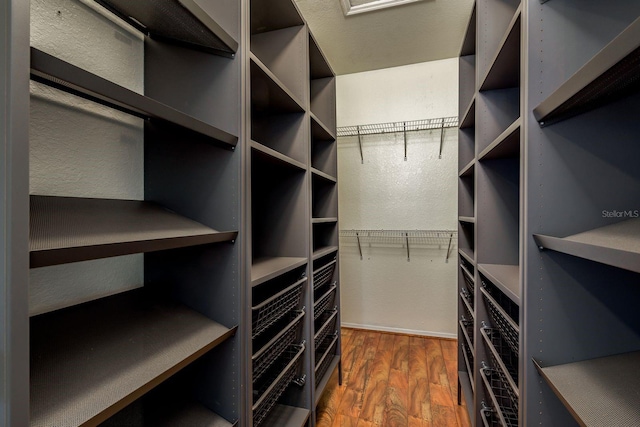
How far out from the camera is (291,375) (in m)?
1.53

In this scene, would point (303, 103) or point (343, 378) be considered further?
point (343, 378)

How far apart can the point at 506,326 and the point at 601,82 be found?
0.83m

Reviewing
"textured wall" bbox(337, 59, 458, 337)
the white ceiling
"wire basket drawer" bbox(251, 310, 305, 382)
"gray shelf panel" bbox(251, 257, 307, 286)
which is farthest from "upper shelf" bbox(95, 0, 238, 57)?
"textured wall" bbox(337, 59, 458, 337)

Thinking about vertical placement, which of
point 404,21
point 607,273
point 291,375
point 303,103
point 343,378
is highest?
point 404,21

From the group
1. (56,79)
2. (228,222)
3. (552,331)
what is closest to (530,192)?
(552,331)

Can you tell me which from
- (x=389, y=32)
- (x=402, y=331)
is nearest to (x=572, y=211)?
(x=389, y=32)

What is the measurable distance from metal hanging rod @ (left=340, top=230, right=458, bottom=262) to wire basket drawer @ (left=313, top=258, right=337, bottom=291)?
2.90ft

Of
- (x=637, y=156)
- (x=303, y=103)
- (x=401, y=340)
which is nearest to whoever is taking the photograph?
(x=637, y=156)

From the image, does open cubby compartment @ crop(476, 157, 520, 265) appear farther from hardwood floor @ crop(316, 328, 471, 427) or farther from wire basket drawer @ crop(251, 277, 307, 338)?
hardwood floor @ crop(316, 328, 471, 427)

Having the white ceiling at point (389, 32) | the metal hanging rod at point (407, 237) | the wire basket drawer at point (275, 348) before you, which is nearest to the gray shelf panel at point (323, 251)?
the wire basket drawer at point (275, 348)

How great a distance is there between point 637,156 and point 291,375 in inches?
60.5

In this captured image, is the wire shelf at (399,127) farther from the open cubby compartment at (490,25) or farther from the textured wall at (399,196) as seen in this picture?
the open cubby compartment at (490,25)

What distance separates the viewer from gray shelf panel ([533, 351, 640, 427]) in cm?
61

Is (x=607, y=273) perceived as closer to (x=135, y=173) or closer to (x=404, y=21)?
(x=135, y=173)
